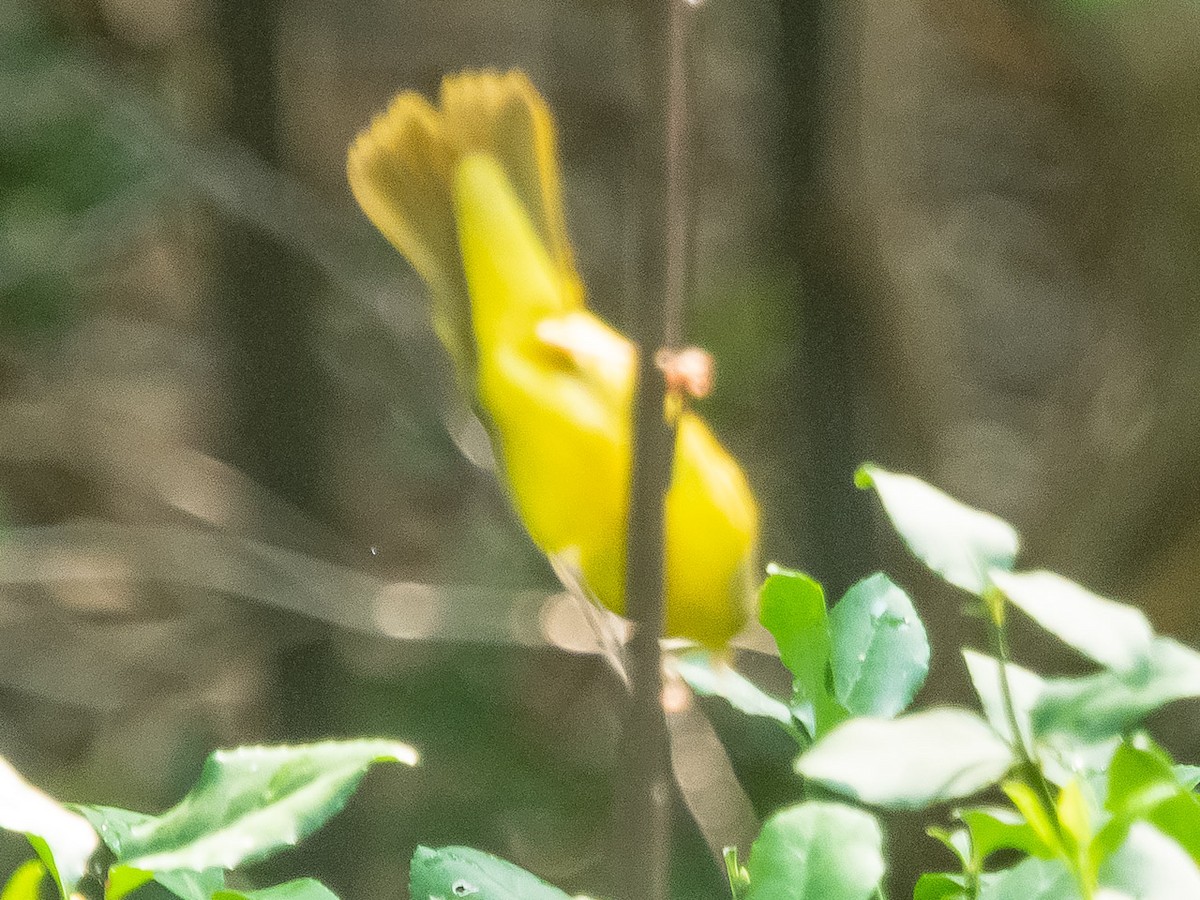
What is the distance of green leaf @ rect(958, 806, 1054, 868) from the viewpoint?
386 mm

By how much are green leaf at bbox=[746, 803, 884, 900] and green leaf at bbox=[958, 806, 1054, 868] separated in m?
0.03

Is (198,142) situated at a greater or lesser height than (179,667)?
greater

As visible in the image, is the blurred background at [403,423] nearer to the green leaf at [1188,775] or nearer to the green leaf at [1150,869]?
the green leaf at [1188,775]

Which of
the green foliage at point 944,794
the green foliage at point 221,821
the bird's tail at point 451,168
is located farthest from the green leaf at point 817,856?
the bird's tail at point 451,168

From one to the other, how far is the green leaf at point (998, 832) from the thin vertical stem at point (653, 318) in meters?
0.09

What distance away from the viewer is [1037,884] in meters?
0.38

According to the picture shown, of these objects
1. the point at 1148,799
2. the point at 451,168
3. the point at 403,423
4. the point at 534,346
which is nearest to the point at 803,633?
the point at 1148,799

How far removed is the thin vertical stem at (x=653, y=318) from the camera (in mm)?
370

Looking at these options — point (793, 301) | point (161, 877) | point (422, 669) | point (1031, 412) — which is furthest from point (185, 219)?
point (161, 877)

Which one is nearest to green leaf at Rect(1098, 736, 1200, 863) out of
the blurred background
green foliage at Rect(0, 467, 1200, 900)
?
green foliage at Rect(0, 467, 1200, 900)

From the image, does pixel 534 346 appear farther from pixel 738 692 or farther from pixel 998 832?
pixel 998 832

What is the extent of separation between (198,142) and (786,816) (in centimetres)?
176

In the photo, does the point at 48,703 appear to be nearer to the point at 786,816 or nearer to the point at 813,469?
the point at 813,469

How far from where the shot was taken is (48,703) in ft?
8.73
